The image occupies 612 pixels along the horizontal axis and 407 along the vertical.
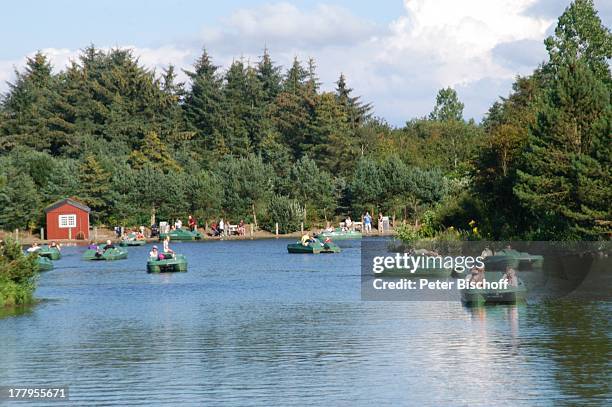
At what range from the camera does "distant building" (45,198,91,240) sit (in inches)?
4321

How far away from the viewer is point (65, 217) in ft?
362

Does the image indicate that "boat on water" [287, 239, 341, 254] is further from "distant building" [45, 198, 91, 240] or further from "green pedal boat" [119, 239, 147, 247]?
"distant building" [45, 198, 91, 240]

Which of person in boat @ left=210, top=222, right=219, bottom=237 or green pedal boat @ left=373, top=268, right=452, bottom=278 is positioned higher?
person in boat @ left=210, top=222, right=219, bottom=237

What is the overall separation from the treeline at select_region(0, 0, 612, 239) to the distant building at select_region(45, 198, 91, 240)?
7.81ft

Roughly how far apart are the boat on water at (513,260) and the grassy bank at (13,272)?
88.4 ft

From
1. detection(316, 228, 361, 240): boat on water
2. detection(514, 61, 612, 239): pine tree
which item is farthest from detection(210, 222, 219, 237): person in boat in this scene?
detection(514, 61, 612, 239): pine tree

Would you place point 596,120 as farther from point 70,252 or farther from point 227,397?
point 70,252

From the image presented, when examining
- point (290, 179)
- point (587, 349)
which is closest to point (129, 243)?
point (290, 179)

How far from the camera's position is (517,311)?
4503 centimetres

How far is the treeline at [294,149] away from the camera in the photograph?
70750 millimetres

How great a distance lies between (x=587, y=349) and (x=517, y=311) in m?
10.4

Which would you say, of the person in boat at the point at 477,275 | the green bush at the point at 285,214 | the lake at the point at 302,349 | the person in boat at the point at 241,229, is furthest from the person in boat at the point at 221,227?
the person in boat at the point at 477,275

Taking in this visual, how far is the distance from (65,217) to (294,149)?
4199cm

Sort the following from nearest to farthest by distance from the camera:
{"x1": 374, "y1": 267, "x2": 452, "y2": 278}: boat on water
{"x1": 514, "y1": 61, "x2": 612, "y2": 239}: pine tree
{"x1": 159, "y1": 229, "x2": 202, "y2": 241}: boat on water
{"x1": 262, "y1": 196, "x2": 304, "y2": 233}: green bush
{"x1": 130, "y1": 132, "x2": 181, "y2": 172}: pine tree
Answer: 1. {"x1": 374, "y1": 267, "x2": 452, "y2": 278}: boat on water
2. {"x1": 514, "y1": 61, "x2": 612, "y2": 239}: pine tree
3. {"x1": 159, "y1": 229, "x2": 202, "y2": 241}: boat on water
4. {"x1": 262, "y1": 196, "x2": 304, "y2": 233}: green bush
5. {"x1": 130, "y1": 132, "x2": 181, "y2": 172}: pine tree
